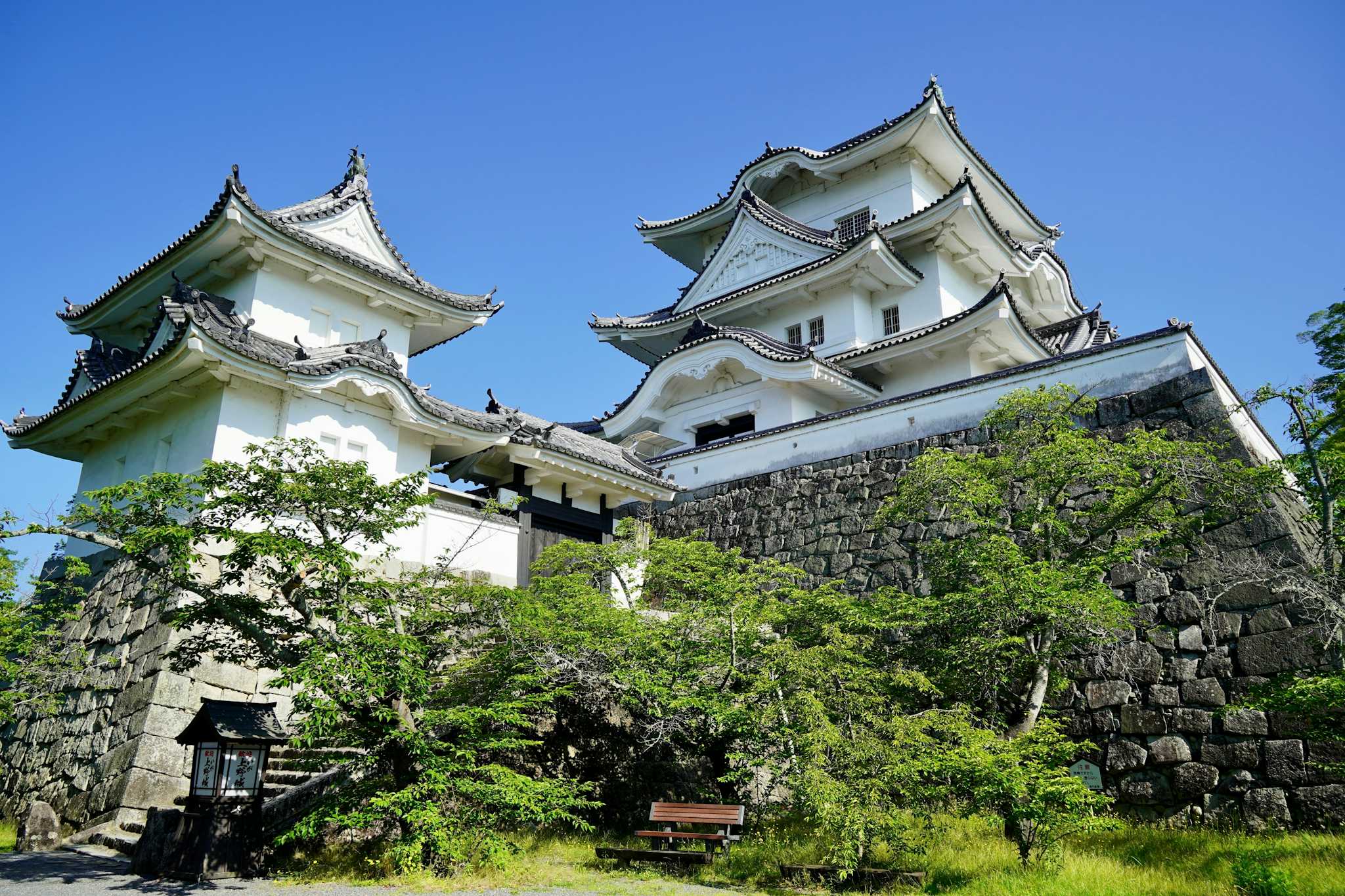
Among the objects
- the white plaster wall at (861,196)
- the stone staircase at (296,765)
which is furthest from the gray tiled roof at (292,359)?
the white plaster wall at (861,196)

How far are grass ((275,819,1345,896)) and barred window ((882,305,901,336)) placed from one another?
13.7m

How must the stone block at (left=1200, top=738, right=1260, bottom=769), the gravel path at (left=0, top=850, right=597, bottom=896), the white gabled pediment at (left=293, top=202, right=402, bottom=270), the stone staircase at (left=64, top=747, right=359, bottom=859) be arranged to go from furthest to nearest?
the white gabled pediment at (left=293, top=202, right=402, bottom=270) < the stone block at (left=1200, top=738, right=1260, bottom=769) < the stone staircase at (left=64, top=747, right=359, bottom=859) < the gravel path at (left=0, top=850, right=597, bottom=896)

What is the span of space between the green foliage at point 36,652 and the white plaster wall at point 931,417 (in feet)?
34.4

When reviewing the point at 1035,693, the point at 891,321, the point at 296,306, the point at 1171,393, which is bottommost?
the point at 1035,693

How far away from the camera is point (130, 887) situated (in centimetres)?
762

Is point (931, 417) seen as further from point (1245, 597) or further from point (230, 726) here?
point (230, 726)

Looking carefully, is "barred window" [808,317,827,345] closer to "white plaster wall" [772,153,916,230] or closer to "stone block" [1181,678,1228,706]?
"white plaster wall" [772,153,916,230]

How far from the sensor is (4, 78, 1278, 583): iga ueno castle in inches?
515

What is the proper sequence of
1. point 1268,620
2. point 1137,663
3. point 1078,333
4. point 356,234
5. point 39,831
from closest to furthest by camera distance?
point 39,831 < point 1268,620 < point 1137,663 < point 356,234 < point 1078,333

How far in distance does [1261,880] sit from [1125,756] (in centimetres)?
365

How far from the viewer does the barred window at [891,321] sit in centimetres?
2142

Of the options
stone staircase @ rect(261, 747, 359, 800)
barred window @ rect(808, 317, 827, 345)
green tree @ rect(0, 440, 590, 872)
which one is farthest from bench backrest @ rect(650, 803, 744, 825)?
barred window @ rect(808, 317, 827, 345)

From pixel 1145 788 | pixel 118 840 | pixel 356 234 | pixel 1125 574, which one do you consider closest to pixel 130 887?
pixel 118 840

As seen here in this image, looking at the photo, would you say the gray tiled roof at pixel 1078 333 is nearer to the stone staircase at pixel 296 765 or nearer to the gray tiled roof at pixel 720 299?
the gray tiled roof at pixel 720 299
